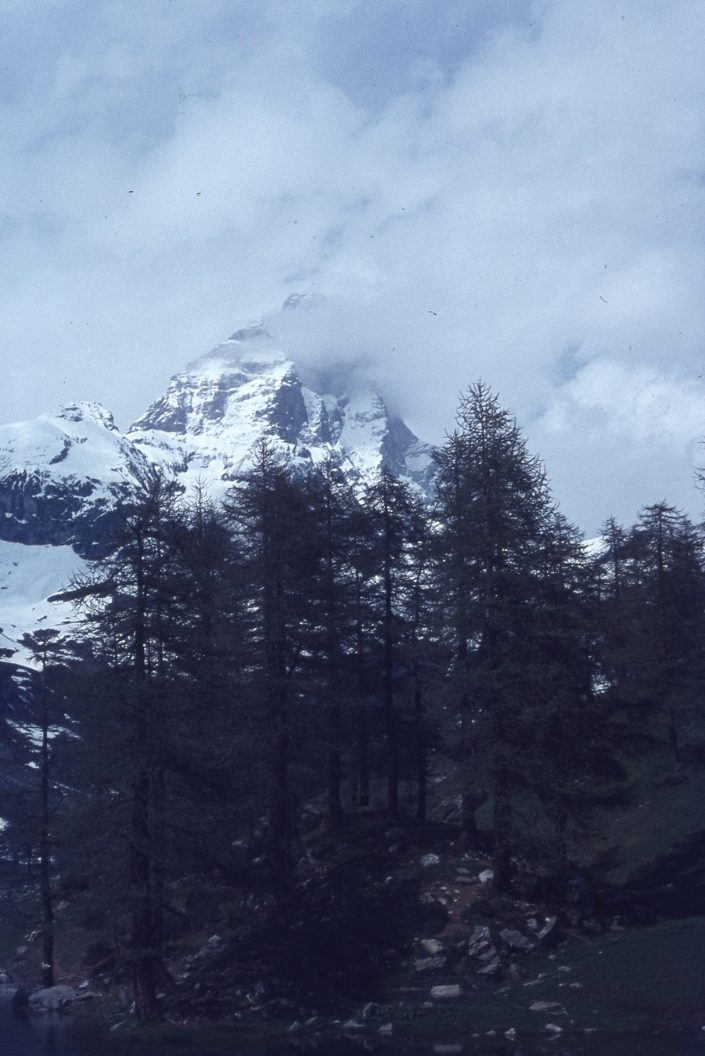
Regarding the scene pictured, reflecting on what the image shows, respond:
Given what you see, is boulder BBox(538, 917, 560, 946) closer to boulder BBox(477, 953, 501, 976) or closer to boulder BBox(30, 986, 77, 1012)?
boulder BBox(477, 953, 501, 976)

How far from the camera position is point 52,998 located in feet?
95.2

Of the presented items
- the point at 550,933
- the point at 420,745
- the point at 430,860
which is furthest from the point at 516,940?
the point at 420,745

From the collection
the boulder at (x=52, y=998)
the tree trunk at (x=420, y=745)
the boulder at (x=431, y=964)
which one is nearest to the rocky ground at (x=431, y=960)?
the boulder at (x=431, y=964)

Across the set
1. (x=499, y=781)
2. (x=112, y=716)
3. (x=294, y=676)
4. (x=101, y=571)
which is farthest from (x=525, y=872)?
(x=101, y=571)

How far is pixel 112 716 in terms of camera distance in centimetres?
2252

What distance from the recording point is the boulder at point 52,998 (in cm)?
2839

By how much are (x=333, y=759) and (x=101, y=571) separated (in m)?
12.5

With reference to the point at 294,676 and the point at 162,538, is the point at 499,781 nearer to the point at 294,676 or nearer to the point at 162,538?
the point at 294,676

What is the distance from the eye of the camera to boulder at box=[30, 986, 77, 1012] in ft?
93.1

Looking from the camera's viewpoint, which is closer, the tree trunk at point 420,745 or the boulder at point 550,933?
the boulder at point 550,933

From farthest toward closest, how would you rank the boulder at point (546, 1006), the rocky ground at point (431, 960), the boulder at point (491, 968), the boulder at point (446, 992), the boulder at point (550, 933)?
the boulder at point (550, 933)
the boulder at point (491, 968)
the boulder at point (446, 992)
the rocky ground at point (431, 960)
the boulder at point (546, 1006)

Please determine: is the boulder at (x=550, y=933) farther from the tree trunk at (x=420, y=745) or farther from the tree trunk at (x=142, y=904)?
the tree trunk at (x=420, y=745)

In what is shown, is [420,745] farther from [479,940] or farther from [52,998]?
[52,998]

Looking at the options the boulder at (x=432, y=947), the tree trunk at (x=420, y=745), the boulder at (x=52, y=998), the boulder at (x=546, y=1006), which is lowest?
the boulder at (x=52, y=998)
